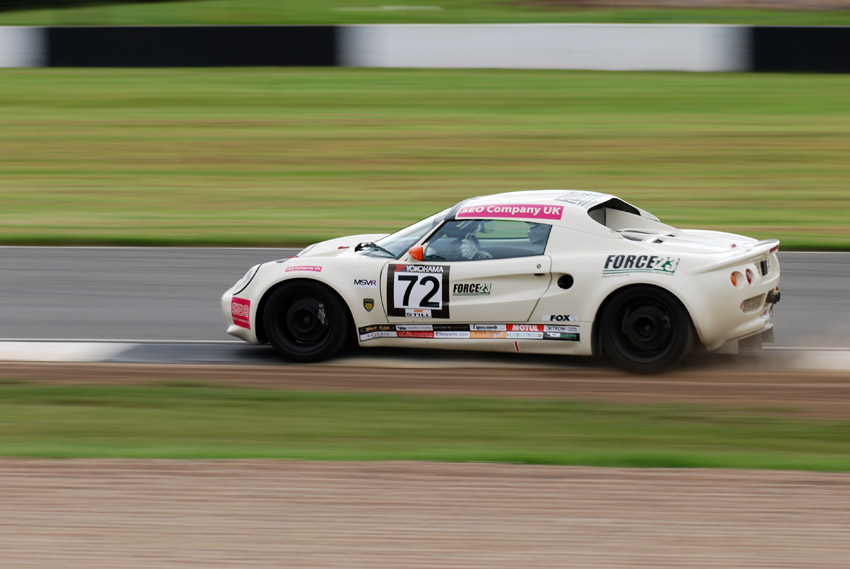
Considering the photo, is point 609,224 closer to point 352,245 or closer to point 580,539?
point 352,245

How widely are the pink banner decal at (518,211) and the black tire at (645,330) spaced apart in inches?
30.5

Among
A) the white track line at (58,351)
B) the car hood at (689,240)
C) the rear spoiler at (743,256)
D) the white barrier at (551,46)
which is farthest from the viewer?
the white barrier at (551,46)

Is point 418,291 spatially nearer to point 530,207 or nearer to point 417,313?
point 417,313

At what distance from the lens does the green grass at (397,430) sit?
6.54 metres

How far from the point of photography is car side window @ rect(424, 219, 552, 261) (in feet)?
28.0

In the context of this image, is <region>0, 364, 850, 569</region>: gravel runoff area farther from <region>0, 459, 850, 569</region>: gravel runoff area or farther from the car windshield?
the car windshield

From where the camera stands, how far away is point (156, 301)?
11.2 meters

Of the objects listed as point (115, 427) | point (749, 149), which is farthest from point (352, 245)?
point (749, 149)

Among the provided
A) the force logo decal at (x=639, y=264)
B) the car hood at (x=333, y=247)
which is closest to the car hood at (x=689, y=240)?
the force logo decal at (x=639, y=264)

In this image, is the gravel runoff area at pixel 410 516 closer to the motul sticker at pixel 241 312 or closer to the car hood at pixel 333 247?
the motul sticker at pixel 241 312

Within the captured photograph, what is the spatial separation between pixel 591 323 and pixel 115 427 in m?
3.30

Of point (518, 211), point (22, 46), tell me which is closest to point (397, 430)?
point (518, 211)

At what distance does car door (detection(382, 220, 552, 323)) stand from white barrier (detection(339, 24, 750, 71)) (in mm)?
16809

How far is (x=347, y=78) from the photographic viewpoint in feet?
83.4
